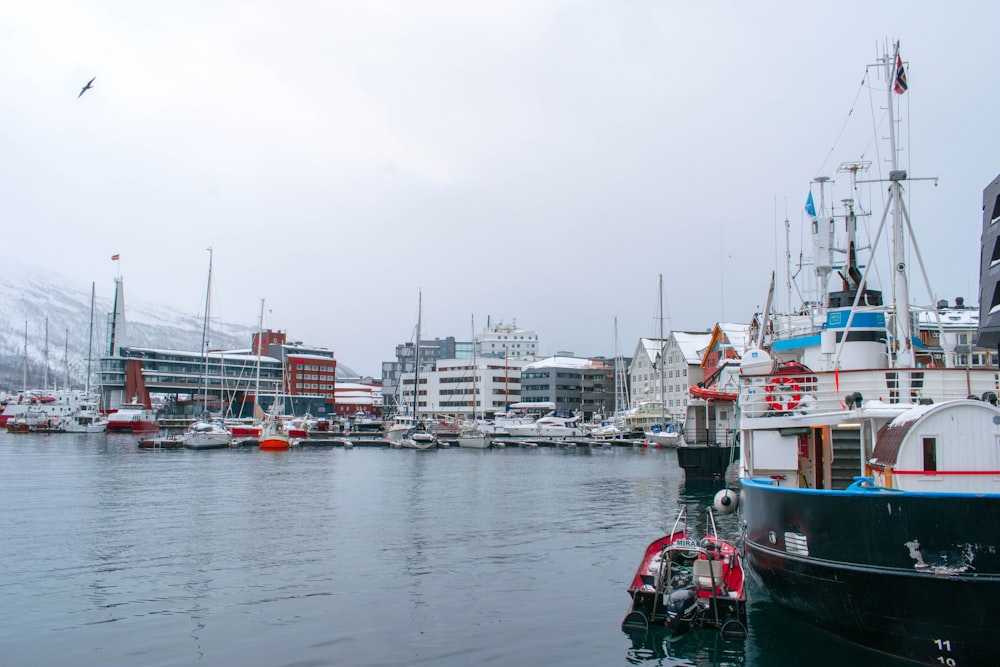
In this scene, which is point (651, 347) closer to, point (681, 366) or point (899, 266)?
point (681, 366)

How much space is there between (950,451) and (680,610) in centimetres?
705

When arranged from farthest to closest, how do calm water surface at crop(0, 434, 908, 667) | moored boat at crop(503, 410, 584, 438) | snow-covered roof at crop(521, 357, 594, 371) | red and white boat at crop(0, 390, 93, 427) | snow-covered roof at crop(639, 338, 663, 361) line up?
snow-covered roof at crop(521, 357, 594, 371) < red and white boat at crop(0, 390, 93, 427) < snow-covered roof at crop(639, 338, 663, 361) < moored boat at crop(503, 410, 584, 438) < calm water surface at crop(0, 434, 908, 667)

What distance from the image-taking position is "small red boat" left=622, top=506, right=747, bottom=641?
18672mm

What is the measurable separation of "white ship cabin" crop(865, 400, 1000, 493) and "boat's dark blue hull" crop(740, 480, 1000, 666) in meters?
1.00

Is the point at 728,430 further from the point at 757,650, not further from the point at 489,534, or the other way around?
the point at 757,650

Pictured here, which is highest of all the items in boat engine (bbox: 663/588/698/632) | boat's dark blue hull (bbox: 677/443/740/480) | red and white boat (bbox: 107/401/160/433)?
red and white boat (bbox: 107/401/160/433)

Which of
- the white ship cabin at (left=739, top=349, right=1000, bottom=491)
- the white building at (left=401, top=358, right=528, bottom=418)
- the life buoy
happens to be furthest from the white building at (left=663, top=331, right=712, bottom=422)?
the white ship cabin at (left=739, top=349, right=1000, bottom=491)

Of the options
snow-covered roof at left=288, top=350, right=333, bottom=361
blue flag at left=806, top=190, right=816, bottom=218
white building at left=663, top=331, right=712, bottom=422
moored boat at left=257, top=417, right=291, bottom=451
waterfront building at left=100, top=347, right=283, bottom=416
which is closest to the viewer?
blue flag at left=806, top=190, right=816, bottom=218

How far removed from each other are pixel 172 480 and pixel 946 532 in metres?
52.7

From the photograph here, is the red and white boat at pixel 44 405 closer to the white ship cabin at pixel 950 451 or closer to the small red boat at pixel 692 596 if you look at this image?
the small red boat at pixel 692 596

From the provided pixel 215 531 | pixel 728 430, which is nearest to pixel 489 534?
pixel 215 531

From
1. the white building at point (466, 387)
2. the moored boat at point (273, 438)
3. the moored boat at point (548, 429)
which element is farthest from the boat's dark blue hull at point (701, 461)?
the white building at point (466, 387)

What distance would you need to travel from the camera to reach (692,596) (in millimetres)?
18969

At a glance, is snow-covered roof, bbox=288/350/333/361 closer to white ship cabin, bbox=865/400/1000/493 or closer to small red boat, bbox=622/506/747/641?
small red boat, bbox=622/506/747/641
